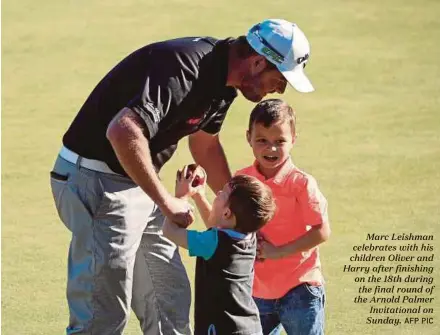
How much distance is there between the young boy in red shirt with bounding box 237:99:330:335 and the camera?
552cm

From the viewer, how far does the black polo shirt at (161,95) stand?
5.14 metres

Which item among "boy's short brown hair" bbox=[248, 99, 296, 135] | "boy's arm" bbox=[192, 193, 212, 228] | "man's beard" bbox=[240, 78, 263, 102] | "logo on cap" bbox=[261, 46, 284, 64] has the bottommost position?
"boy's arm" bbox=[192, 193, 212, 228]

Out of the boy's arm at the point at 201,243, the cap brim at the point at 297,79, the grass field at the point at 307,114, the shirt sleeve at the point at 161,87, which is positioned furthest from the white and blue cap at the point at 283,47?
the grass field at the point at 307,114

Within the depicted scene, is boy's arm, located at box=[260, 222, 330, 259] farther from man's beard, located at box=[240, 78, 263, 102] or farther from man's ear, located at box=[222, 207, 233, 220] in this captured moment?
man's beard, located at box=[240, 78, 263, 102]

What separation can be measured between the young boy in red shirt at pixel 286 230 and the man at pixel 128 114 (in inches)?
10.2

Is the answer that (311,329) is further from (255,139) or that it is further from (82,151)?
(82,151)

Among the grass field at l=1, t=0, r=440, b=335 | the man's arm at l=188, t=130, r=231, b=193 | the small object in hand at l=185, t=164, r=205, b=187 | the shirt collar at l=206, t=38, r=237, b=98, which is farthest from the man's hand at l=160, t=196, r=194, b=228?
the grass field at l=1, t=0, r=440, b=335

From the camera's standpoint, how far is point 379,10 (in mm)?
15711

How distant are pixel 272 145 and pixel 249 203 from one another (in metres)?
0.61

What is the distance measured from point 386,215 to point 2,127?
4.20 meters

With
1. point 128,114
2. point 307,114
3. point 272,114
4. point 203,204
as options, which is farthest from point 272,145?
point 307,114

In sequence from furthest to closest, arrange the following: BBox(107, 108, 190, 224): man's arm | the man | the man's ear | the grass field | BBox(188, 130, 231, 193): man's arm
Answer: the grass field → BBox(188, 130, 231, 193): man's arm → the man → the man's ear → BBox(107, 108, 190, 224): man's arm

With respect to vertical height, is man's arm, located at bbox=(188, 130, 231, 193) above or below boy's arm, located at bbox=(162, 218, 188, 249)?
above

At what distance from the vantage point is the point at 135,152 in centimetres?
498
